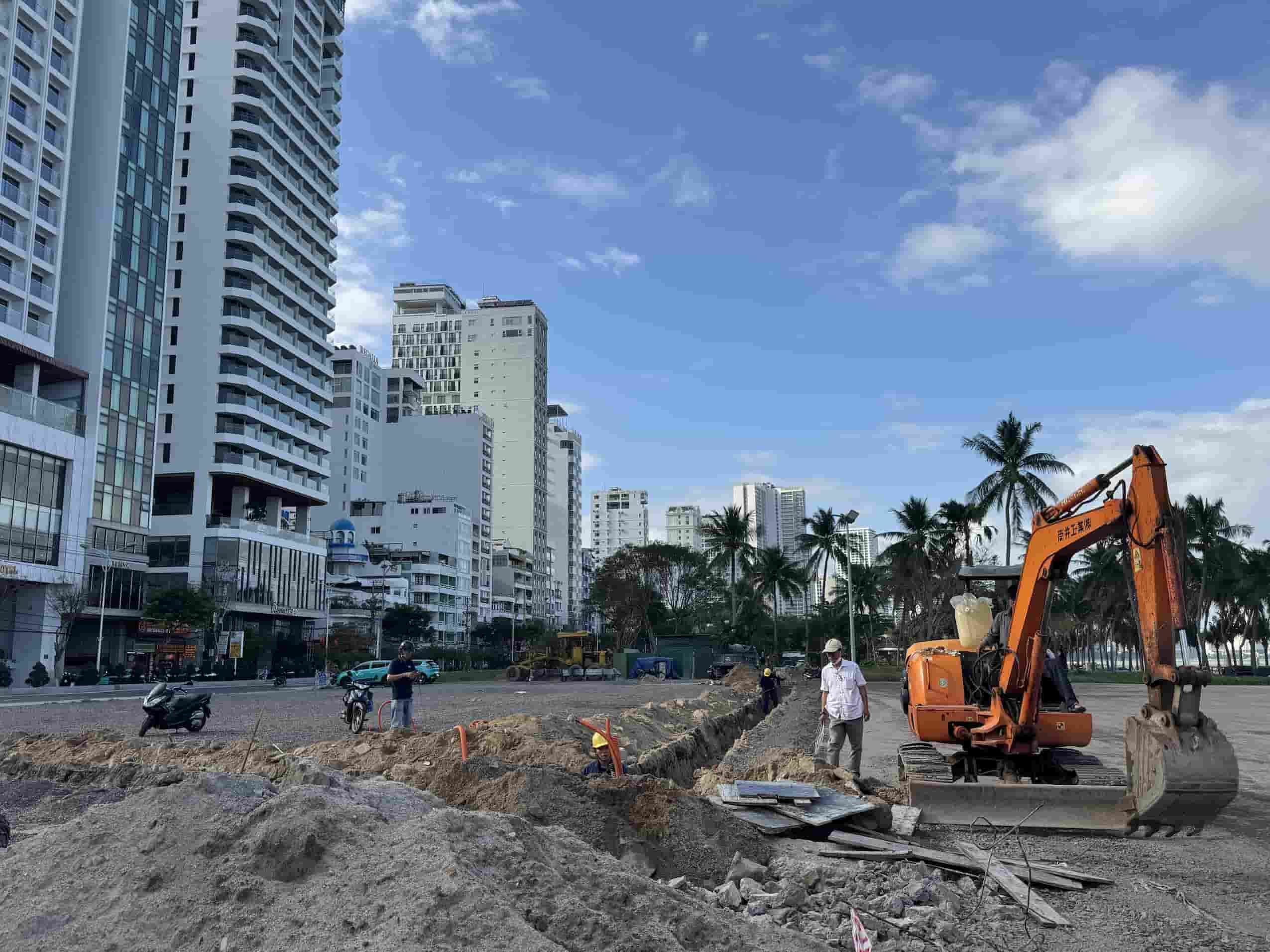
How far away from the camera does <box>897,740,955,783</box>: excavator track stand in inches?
434

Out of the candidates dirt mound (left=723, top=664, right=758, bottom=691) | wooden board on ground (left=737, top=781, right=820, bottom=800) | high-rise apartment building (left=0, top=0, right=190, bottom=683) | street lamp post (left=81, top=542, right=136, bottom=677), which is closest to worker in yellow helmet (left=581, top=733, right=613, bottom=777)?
wooden board on ground (left=737, top=781, right=820, bottom=800)

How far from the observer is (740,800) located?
9242 mm

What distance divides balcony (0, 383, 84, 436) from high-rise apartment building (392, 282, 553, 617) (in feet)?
303

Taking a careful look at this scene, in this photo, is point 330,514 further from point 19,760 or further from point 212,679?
point 19,760

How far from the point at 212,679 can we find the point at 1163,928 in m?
54.8

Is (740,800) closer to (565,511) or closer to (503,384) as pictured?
(503,384)

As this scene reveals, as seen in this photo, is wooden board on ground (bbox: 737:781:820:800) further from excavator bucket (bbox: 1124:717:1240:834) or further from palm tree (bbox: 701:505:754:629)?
palm tree (bbox: 701:505:754:629)

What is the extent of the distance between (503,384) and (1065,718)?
149379 mm

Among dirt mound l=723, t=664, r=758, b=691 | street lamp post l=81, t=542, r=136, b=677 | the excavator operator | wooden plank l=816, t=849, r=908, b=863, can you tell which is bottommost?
dirt mound l=723, t=664, r=758, b=691

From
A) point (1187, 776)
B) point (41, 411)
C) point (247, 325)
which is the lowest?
point (1187, 776)

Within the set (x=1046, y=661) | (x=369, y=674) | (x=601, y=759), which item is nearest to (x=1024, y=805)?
(x=1046, y=661)

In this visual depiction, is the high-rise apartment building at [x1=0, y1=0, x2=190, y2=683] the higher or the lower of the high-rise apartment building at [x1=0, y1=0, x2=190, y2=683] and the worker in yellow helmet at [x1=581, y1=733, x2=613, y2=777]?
the higher

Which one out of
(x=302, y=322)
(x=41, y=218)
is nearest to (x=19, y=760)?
(x=41, y=218)

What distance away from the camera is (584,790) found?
841 cm
